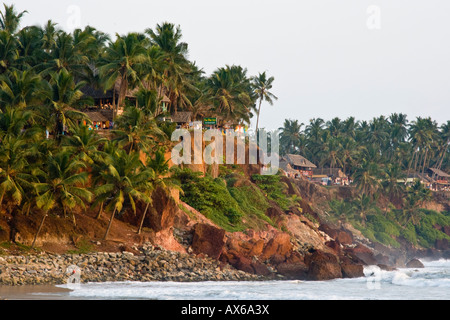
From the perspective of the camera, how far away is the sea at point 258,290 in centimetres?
2952

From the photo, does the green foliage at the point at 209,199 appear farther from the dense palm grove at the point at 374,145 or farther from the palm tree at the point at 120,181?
the dense palm grove at the point at 374,145

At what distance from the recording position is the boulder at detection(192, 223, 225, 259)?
42750mm

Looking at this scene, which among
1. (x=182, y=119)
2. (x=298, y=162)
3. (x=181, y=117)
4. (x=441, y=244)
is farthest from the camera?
(x=298, y=162)

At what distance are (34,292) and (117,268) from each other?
846cm

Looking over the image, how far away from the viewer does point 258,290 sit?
34688 millimetres

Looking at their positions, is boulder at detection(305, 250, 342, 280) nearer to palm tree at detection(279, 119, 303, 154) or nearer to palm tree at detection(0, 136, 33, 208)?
palm tree at detection(0, 136, 33, 208)

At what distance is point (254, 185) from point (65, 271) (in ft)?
99.9

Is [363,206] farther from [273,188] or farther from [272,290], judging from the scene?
[272,290]

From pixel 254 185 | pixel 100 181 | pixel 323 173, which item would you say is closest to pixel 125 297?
pixel 100 181

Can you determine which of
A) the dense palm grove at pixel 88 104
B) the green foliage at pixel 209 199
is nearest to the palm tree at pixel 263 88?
the dense palm grove at pixel 88 104

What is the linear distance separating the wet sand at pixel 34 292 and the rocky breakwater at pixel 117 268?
1.24 m

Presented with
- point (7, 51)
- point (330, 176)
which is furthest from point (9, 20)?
point (330, 176)

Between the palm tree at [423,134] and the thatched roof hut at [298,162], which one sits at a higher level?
the palm tree at [423,134]

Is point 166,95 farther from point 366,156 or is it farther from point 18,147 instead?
point 366,156
